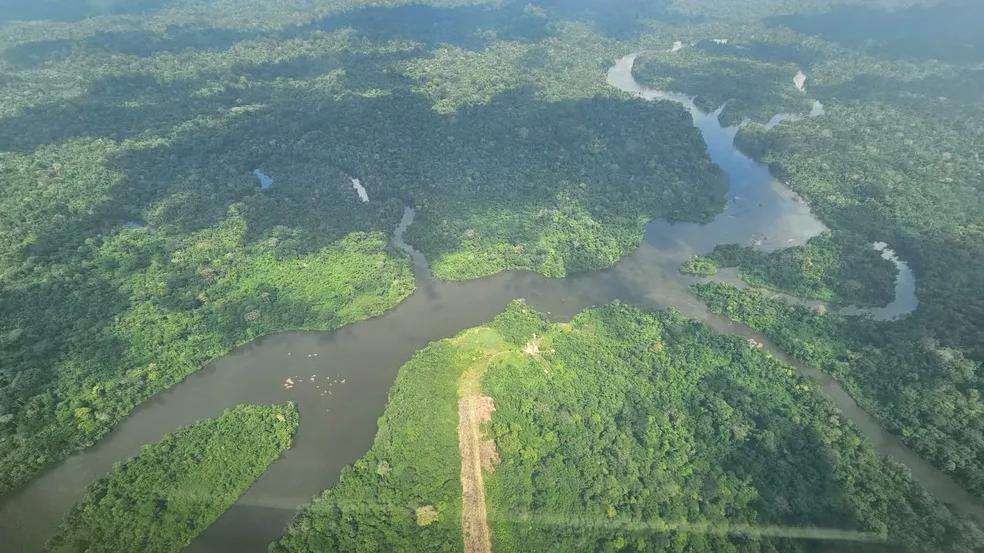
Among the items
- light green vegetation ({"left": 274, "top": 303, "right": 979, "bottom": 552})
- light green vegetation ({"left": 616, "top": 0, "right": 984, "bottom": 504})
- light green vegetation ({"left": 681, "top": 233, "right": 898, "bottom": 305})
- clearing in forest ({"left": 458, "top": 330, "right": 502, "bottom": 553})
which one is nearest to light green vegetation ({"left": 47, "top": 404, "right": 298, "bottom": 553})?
light green vegetation ({"left": 274, "top": 303, "right": 979, "bottom": 552})

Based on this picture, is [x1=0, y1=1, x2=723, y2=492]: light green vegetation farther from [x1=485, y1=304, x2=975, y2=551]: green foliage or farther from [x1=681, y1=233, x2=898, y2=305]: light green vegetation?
[x1=485, y1=304, x2=975, y2=551]: green foliage

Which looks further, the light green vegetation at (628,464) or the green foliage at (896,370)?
the green foliage at (896,370)

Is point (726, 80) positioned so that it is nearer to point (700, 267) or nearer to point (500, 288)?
point (700, 267)

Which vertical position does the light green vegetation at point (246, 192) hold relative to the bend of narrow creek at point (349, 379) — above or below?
above

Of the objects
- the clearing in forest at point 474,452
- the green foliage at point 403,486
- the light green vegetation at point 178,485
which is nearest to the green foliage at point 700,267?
the clearing in forest at point 474,452

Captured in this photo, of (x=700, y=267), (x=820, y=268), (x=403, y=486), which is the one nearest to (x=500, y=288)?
(x=700, y=267)

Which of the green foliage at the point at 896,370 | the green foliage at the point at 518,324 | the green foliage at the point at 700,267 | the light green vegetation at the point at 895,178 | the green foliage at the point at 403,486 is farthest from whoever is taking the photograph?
the green foliage at the point at 700,267

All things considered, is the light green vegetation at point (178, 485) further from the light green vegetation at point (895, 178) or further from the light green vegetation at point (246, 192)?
the light green vegetation at point (895, 178)
